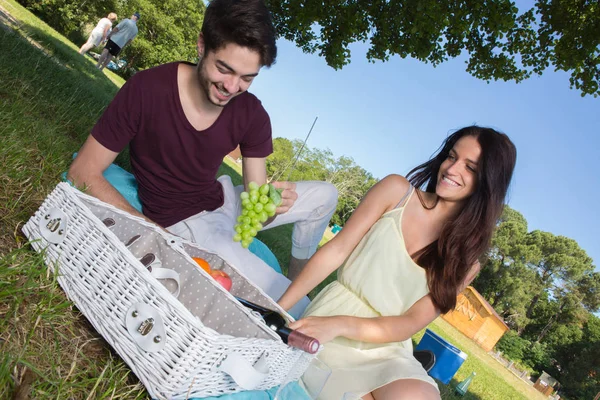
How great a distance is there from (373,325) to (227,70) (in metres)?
1.78

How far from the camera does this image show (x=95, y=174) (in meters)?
2.81

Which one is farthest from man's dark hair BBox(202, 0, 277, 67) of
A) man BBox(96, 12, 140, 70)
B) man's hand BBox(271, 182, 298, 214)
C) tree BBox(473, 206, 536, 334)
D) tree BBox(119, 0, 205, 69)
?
tree BBox(473, 206, 536, 334)

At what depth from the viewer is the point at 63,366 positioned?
1.70m

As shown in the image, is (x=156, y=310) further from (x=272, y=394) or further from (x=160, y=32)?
(x=160, y=32)

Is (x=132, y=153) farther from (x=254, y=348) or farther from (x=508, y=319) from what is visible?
(x=508, y=319)

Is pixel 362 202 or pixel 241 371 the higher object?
pixel 362 202

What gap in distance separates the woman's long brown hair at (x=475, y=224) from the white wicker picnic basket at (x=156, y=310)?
1.17 meters

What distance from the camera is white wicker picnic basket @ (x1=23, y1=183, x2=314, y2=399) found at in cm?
164


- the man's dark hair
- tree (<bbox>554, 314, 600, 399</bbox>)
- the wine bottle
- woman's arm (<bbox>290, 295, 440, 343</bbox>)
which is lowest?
the wine bottle

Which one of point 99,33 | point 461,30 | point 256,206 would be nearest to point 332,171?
point 99,33

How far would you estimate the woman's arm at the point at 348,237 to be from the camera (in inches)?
110

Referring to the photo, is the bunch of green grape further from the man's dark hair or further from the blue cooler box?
the blue cooler box

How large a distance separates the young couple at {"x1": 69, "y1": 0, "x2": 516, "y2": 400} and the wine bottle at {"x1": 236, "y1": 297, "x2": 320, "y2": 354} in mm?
422

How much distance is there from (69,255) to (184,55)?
34768mm
